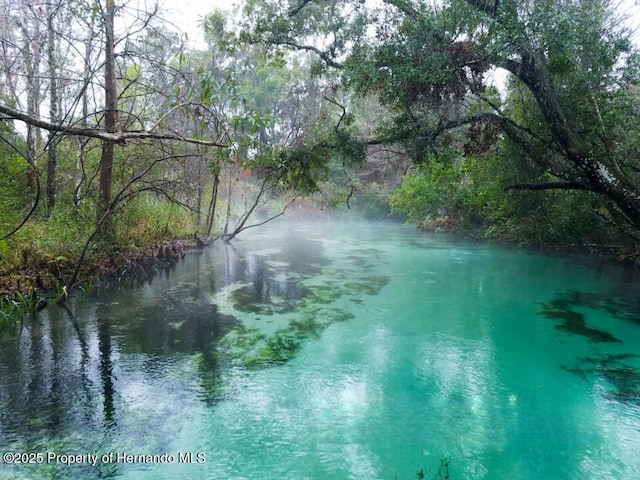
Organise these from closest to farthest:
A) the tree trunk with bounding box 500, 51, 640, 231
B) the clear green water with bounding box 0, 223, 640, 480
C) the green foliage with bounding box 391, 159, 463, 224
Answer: the clear green water with bounding box 0, 223, 640, 480
the tree trunk with bounding box 500, 51, 640, 231
the green foliage with bounding box 391, 159, 463, 224

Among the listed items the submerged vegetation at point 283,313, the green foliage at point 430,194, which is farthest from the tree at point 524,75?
the green foliage at point 430,194

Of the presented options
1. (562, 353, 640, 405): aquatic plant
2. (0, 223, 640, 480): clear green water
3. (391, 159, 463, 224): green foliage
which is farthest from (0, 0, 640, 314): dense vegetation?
(391, 159, 463, 224): green foliage

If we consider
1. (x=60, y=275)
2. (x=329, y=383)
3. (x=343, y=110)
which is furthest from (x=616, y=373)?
(x=60, y=275)

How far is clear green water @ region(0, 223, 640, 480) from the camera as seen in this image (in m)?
3.33

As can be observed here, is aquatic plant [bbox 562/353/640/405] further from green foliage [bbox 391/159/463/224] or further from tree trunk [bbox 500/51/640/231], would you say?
green foliage [bbox 391/159/463/224]

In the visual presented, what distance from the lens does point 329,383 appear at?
4590 millimetres

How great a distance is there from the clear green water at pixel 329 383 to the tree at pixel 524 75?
2.82 meters

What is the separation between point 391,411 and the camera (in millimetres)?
4016

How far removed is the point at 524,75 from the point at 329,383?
6.52 m

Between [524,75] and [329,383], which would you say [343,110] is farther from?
[329,383]

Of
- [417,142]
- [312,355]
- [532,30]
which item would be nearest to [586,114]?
[532,30]

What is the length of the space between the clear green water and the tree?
2.82 metres

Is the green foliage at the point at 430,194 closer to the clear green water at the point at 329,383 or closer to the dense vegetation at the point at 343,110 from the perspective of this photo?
the dense vegetation at the point at 343,110

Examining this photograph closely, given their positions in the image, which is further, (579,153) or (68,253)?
(68,253)
